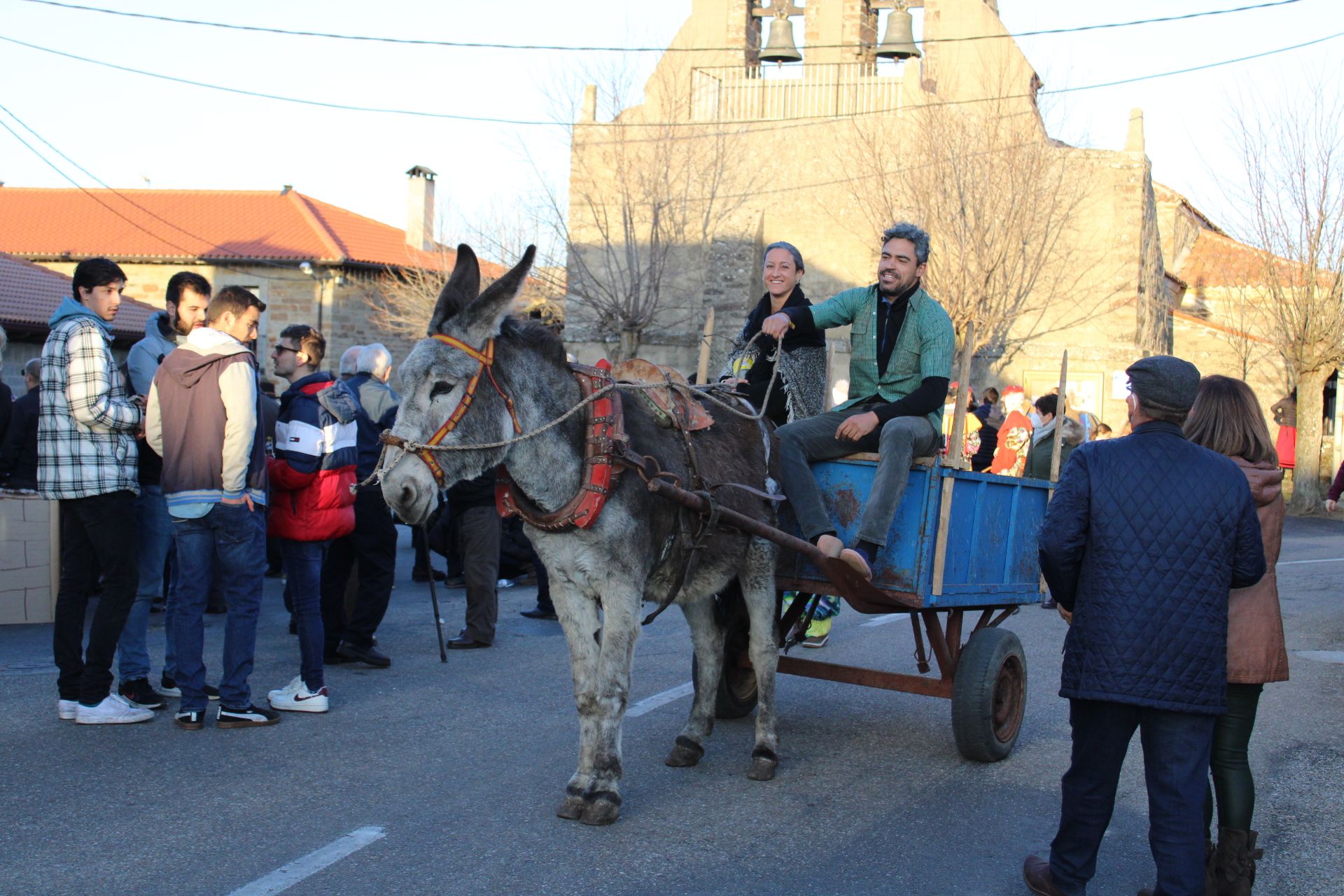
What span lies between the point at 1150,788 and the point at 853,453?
2468mm

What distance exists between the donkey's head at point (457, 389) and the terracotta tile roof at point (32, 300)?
17709 millimetres

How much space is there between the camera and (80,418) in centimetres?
607

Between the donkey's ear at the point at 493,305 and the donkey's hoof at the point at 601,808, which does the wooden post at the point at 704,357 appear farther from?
the donkey's hoof at the point at 601,808

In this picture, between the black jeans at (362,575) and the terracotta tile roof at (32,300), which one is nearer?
the black jeans at (362,575)

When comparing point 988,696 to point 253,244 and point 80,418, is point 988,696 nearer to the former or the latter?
point 80,418

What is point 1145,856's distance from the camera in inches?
187

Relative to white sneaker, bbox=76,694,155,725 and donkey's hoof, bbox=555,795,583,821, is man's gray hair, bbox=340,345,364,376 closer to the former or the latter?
white sneaker, bbox=76,694,155,725

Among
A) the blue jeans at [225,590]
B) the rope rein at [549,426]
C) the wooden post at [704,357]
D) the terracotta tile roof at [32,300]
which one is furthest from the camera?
the terracotta tile roof at [32,300]

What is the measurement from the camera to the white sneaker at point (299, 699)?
21.9 feet

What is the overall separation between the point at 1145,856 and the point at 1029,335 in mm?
22760

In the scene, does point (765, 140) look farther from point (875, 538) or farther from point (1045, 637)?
point (875, 538)

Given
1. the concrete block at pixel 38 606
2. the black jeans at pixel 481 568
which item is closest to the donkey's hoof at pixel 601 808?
the black jeans at pixel 481 568

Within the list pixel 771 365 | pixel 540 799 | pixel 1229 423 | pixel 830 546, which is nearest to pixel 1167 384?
pixel 1229 423

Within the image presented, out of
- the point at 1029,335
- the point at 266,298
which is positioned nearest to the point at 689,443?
the point at 1029,335
